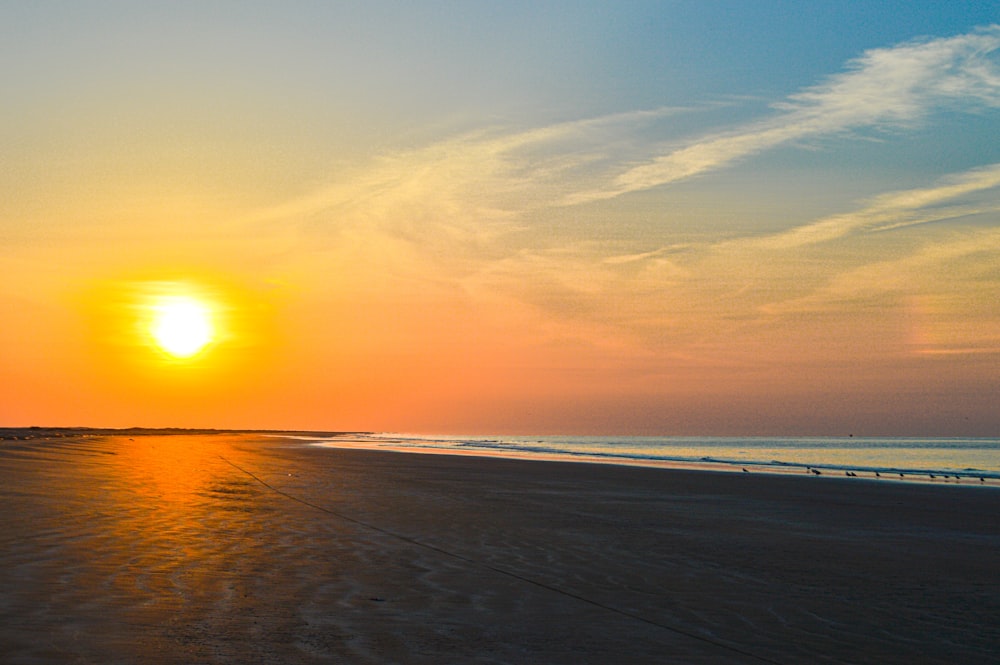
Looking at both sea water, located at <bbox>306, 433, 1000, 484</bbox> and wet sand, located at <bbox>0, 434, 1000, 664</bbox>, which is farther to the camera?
sea water, located at <bbox>306, 433, 1000, 484</bbox>

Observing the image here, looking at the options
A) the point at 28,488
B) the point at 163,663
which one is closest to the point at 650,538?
the point at 163,663

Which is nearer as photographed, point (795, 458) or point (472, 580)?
point (472, 580)

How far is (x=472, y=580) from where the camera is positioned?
1193 centimetres

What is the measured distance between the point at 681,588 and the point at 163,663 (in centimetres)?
690

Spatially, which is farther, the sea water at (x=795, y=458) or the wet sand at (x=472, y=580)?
the sea water at (x=795, y=458)

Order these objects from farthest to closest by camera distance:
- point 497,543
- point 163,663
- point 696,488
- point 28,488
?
point 696,488 → point 28,488 → point 497,543 → point 163,663

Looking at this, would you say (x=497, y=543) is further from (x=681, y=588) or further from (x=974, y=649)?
(x=974, y=649)

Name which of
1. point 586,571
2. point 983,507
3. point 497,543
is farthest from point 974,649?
point 983,507

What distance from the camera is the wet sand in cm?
834

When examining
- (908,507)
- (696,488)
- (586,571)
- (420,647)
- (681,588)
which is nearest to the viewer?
(420,647)

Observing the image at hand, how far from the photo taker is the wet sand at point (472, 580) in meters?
8.34

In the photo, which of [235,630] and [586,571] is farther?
[586,571]

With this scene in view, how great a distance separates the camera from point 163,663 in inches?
285

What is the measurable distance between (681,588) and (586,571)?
5.19 feet
